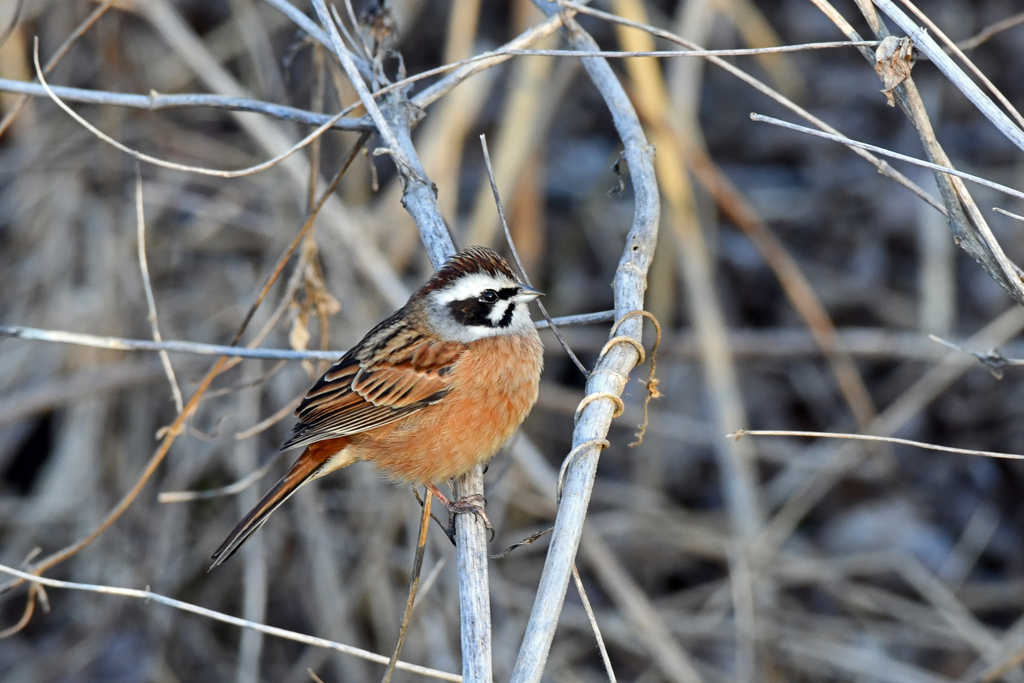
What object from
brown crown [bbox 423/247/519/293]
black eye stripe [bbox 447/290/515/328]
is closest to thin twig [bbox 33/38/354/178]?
brown crown [bbox 423/247/519/293]

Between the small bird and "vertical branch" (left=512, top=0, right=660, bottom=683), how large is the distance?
29.3 inches

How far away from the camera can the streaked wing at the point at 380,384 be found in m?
3.72

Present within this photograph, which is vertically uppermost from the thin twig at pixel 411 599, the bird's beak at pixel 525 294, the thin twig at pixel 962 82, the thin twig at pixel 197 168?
the thin twig at pixel 962 82

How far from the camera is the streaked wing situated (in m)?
3.72

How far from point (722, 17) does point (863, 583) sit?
4.27 meters

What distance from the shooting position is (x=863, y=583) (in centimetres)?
559

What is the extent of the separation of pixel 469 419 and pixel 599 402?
46.1 inches

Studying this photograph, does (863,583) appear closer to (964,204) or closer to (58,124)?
(964,204)

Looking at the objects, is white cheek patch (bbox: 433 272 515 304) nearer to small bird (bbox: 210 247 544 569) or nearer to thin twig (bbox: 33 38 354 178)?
small bird (bbox: 210 247 544 569)

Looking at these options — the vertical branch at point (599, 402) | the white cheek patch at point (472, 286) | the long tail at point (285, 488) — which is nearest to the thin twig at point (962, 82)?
the vertical branch at point (599, 402)

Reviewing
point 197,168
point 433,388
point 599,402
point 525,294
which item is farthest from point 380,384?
point 599,402

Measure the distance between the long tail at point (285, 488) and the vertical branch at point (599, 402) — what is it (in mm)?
1507

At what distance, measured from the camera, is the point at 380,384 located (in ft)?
12.6

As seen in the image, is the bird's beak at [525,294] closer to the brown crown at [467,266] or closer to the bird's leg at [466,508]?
the brown crown at [467,266]
